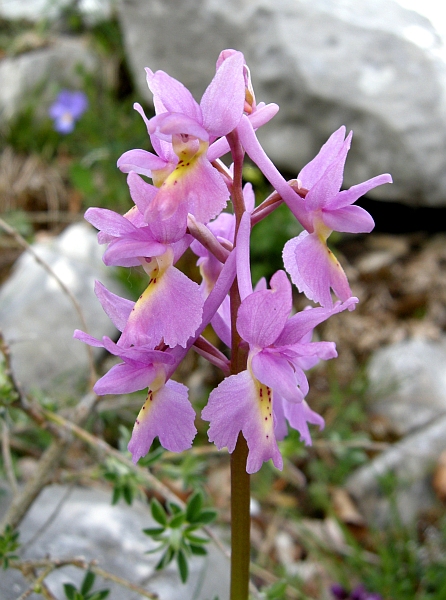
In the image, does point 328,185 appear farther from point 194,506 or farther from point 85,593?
point 85,593

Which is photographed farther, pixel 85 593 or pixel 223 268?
pixel 85 593

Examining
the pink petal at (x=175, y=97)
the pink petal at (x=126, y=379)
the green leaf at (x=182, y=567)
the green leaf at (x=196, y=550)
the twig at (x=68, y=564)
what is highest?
the pink petal at (x=175, y=97)

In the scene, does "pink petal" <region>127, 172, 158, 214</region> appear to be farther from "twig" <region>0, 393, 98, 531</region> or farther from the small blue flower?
the small blue flower

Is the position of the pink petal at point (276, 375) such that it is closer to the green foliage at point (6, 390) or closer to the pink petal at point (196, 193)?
the pink petal at point (196, 193)

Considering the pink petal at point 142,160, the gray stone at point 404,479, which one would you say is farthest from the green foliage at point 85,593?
the gray stone at point 404,479

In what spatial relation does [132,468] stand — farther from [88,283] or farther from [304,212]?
[88,283]

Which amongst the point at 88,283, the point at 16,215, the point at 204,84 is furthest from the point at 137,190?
the point at 204,84

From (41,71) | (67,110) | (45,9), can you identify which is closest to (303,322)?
(67,110)
